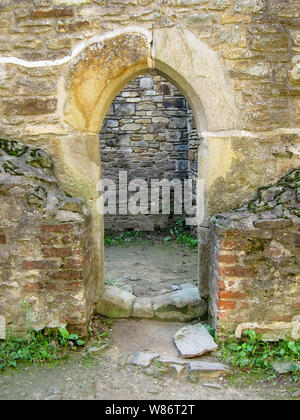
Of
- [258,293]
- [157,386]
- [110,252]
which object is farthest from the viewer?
[110,252]

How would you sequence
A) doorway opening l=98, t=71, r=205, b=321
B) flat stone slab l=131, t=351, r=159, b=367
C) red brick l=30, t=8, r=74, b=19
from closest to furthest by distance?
flat stone slab l=131, t=351, r=159, b=367 → red brick l=30, t=8, r=74, b=19 → doorway opening l=98, t=71, r=205, b=321

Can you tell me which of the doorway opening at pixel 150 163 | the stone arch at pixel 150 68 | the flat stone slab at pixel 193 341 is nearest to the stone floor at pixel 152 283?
the doorway opening at pixel 150 163

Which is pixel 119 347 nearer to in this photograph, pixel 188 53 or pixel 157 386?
pixel 157 386

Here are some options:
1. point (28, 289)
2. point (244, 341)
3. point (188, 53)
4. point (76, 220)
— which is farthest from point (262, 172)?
point (28, 289)

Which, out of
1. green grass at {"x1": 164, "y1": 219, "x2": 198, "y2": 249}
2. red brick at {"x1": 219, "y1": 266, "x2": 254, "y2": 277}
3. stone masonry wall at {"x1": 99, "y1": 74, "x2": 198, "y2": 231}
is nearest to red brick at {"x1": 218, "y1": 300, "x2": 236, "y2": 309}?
red brick at {"x1": 219, "y1": 266, "x2": 254, "y2": 277}

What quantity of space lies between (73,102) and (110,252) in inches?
132

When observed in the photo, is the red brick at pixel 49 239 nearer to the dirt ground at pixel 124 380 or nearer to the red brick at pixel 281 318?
the dirt ground at pixel 124 380

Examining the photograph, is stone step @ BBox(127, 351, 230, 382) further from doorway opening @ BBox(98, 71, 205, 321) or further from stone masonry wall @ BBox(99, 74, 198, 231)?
stone masonry wall @ BBox(99, 74, 198, 231)

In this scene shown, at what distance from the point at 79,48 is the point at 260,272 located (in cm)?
212

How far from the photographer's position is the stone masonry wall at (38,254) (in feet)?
8.02

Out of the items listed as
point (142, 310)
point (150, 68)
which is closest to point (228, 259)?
point (142, 310)

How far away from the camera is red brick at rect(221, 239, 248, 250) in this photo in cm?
244

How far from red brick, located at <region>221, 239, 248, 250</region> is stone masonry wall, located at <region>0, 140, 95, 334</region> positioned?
1022 millimetres

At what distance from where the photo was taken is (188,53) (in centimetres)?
257
